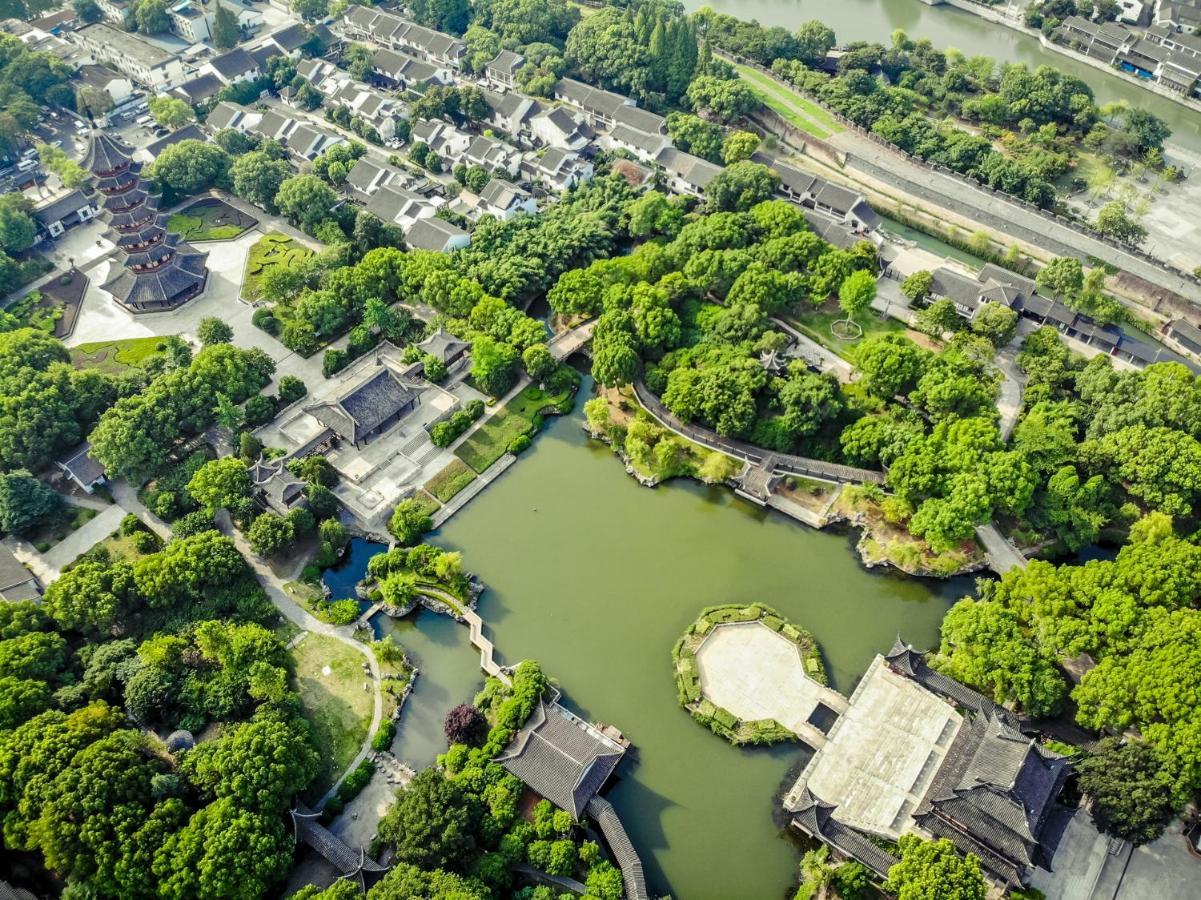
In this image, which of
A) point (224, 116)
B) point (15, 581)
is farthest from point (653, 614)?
point (224, 116)

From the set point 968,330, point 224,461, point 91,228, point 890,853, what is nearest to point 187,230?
point 91,228

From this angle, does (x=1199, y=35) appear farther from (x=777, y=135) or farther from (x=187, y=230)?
(x=187, y=230)

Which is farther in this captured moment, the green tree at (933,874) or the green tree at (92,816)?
the green tree at (92,816)

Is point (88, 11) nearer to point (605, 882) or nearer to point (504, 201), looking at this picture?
point (504, 201)

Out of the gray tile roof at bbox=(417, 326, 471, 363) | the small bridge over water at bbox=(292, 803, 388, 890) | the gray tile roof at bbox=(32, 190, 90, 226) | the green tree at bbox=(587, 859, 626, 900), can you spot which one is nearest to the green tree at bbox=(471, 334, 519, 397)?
the gray tile roof at bbox=(417, 326, 471, 363)

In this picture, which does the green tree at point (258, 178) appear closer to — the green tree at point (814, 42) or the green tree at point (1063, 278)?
the green tree at point (814, 42)

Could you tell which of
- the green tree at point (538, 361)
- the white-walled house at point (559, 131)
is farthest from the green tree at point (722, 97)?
the green tree at point (538, 361)
